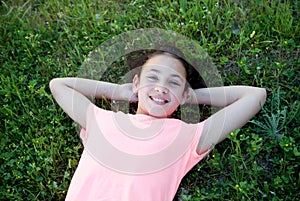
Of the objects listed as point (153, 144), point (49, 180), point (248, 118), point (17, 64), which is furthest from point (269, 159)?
point (17, 64)

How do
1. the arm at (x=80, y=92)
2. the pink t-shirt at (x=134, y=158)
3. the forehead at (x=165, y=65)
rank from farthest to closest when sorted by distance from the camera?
the arm at (x=80, y=92), the forehead at (x=165, y=65), the pink t-shirt at (x=134, y=158)

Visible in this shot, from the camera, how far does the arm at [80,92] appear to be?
2.98 metres

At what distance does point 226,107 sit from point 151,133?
1.62 feet

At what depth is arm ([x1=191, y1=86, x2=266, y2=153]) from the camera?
9.13ft

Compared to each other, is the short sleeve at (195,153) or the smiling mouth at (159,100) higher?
the smiling mouth at (159,100)

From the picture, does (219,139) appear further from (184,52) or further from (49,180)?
(49,180)

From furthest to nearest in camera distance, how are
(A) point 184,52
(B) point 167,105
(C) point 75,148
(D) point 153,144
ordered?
(A) point 184,52
(C) point 75,148
(B) point 167,105
(D) point 153,144

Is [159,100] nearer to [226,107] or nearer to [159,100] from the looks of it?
[159,100]

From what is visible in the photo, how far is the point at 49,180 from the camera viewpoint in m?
3.01

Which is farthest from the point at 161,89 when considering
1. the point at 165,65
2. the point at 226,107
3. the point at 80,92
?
the point at 80,92

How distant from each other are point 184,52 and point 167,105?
1.88 ft

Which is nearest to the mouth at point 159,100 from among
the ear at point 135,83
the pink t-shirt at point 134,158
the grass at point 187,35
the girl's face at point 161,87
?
the girl's face at point 161,87

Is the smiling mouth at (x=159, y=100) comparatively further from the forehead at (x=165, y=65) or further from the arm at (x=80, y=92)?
the arm at (x=80, y=92)

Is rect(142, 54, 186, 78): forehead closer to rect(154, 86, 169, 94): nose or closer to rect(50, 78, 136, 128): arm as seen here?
rect(154, 86, 169, 94): nose
